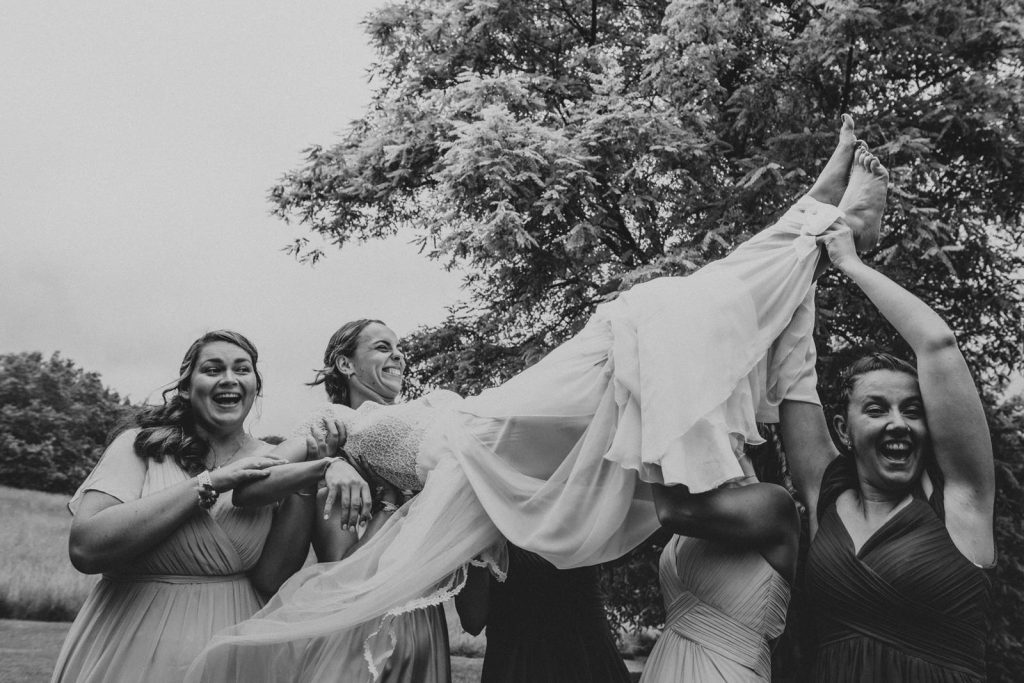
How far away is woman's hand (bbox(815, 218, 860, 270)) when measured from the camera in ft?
8.29

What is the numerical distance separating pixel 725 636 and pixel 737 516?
1.33ft

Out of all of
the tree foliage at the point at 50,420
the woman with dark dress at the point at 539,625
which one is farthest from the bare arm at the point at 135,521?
the tree foliage at the point at 50,420

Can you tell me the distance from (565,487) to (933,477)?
39.2 inches

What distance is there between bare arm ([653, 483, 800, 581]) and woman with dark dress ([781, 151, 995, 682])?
0.12 m

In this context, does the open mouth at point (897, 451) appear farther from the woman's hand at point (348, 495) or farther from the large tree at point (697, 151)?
the large tree at point (697, 151)

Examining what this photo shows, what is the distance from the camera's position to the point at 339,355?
12.5ft

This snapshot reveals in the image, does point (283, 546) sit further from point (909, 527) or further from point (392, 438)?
point (909, 527)

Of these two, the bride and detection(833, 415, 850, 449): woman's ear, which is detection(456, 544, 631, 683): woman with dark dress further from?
detection(833, 415, 850, 449): woman's ear

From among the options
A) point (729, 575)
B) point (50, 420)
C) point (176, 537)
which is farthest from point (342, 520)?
point (50, 420)

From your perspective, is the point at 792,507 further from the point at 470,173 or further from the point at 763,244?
the point at 470,173

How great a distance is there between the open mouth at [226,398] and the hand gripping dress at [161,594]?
297 millimetres

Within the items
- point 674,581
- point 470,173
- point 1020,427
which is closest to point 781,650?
point 1020,427

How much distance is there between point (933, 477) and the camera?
7.39 ft

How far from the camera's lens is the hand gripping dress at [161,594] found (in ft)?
9.12
